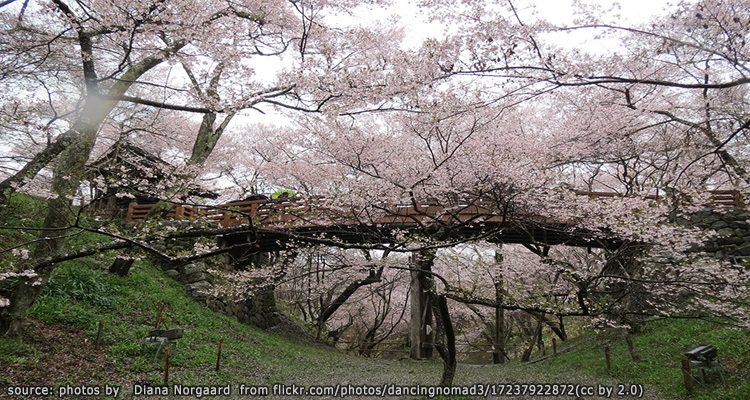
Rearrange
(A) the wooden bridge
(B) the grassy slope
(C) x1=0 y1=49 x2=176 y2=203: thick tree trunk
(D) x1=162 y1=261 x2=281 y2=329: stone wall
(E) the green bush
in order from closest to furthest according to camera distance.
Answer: (C) x1=0 y1=49 x2=176 y2=203: thick tree trunk → (B) the grassy slope → (E) the green bush → (A) the wooden bridge → (D) x1=162 y1=261 x2=281 y2=329: stone wall

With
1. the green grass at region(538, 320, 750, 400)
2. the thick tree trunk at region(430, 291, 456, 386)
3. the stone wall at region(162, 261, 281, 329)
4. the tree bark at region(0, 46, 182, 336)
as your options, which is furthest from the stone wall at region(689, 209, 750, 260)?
the tree bark at region(0, 46, 182, 336)

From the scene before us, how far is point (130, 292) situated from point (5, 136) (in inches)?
275

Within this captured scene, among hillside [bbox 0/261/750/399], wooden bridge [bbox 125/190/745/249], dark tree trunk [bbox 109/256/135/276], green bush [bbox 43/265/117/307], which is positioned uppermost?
wooden bridge [bbox 125/190/745/249]

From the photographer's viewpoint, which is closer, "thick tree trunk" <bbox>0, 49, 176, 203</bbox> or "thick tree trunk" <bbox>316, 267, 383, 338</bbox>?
"thick tree trunk" <bbox>0, 49, 176, 203</bbox>

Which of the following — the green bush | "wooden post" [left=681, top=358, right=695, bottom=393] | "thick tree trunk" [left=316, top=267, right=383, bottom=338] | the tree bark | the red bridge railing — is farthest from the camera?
"thick tree trunk" [left=316, top=267, right=383, bottom=338]

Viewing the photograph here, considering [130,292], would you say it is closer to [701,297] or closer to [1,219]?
[1,219]

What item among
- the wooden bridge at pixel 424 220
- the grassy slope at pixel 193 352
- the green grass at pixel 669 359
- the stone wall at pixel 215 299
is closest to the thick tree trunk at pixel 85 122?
the grassy slope at pixel 193 352

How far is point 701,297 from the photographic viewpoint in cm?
1281

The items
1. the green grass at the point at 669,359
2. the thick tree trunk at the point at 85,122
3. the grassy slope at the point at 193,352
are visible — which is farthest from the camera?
the green grass at the point at 669,359

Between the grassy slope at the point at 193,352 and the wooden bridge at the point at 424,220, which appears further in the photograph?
the wooden bridge at the point at 424,220

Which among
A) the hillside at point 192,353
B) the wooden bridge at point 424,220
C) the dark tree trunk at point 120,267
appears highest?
the wooden bridge at point 424,220

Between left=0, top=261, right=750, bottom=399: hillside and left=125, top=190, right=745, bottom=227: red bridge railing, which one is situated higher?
left=125, top=190, right=745, bottom=227: red bridge railing

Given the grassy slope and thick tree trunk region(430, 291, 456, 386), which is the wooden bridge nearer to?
the grassy slope

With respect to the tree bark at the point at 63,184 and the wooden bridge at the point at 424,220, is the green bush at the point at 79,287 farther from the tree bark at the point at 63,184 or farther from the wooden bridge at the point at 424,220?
the wooden bridge at the point at 424,220
